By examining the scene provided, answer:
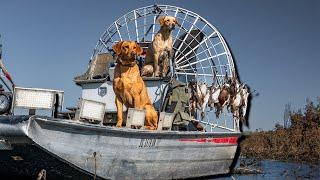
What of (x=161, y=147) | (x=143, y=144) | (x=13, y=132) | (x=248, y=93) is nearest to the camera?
(x=13, y=132)

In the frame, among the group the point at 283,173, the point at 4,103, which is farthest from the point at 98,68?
the point at 283,173

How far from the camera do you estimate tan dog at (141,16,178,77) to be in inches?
709

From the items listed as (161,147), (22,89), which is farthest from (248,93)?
(22,89)

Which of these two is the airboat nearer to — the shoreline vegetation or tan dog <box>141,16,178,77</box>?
tan dog <box>141,16,178,77</box>

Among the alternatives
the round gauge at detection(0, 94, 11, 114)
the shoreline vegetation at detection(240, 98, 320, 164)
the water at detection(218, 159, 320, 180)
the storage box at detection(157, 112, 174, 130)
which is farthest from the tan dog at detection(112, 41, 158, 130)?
the shoreline vegetation at detection(240, 98, 320, 164)

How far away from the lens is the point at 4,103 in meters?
12.9

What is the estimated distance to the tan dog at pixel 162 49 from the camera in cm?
1800

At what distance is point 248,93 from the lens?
22594 mm

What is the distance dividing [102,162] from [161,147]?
2518 millimetres

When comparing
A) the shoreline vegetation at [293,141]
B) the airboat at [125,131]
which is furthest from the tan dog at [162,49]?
the shoreline vegetation at [293,141]

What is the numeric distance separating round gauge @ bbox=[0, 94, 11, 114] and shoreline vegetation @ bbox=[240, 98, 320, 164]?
2819 centimetres

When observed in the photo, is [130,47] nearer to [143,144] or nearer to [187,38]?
[143,144]

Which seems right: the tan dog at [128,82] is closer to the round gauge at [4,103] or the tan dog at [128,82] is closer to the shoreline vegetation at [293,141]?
the round gauge at [4,103]

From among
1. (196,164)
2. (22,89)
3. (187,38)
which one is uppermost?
(187,38)
